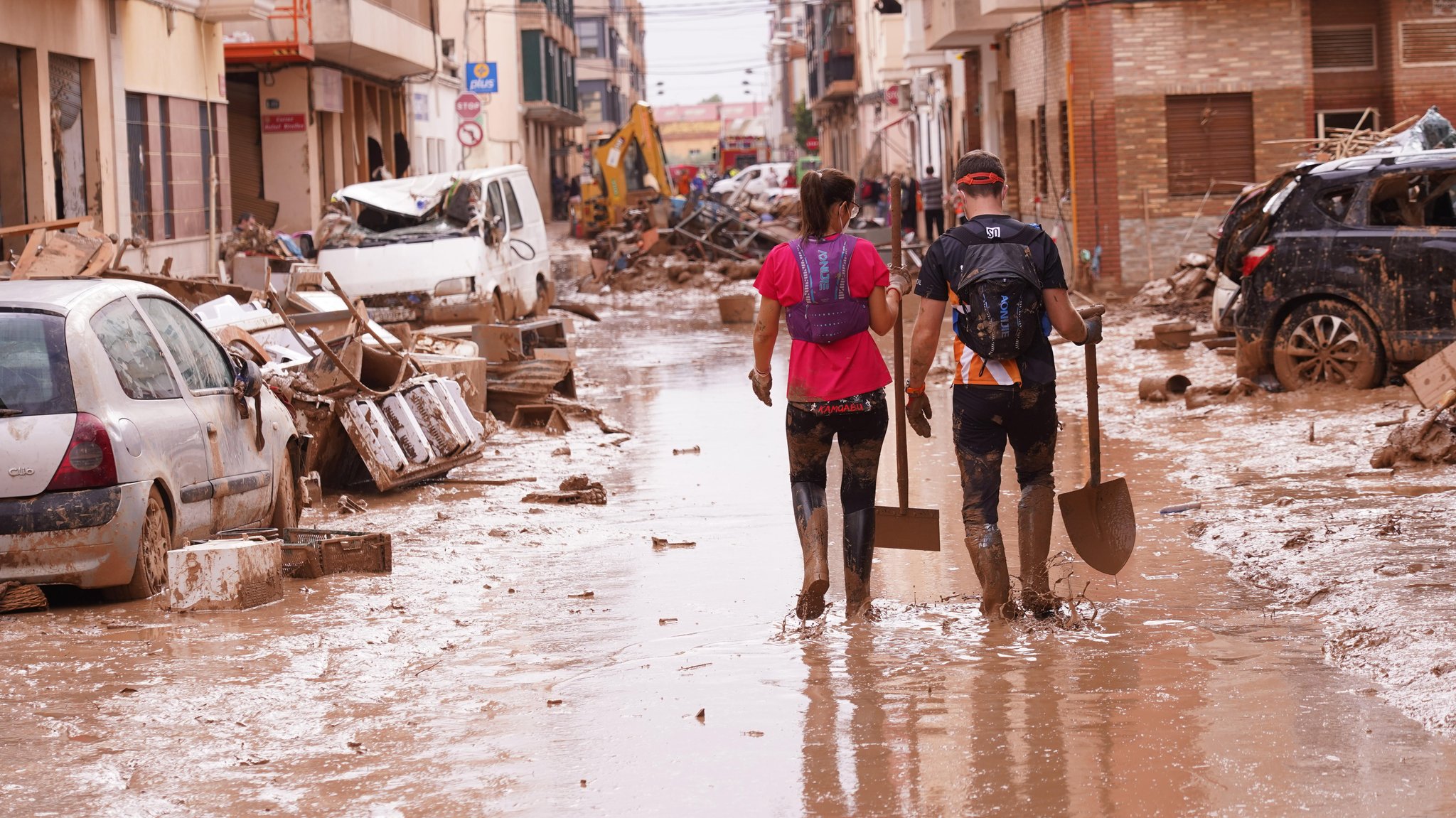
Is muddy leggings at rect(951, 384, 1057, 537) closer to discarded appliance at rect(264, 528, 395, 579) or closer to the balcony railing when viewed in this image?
discarded appliance at rect(264, 528, 395, 579)

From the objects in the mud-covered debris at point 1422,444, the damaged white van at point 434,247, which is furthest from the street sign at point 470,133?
the mud-covered debris at point 1422,444

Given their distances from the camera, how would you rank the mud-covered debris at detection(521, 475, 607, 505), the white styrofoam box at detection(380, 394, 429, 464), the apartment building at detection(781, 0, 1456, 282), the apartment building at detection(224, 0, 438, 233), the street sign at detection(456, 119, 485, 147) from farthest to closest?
the street sign at detection(456, 119, 485, 147) < the apartment building at detection(224, 0, 438, 233) < the apartment building at detection(781, 0, 1456, 282) < the white styrofoam box at detection(380, 394, 429, 464) < the mud-covered debris at detection(521, 475, 607, 505)

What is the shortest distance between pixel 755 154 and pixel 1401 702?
9894 centimetres

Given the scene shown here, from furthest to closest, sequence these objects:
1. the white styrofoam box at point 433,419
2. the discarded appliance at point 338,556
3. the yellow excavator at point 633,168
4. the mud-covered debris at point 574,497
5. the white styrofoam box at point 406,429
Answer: the yellow excavator at point 633,168 → the white styrofoam box at point 433,419 → the white styrofoam box at point 406,429 → the mud-covered debris at point 574,497 → the discarded appliance at point 338,556

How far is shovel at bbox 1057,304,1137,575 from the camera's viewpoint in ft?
22.9

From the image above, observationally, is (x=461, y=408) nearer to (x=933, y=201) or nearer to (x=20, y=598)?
(x=20, y=598)

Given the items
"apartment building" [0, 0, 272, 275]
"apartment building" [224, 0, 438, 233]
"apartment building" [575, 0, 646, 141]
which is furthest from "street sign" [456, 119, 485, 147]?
"apartment building" [575, 0, 646, 141]

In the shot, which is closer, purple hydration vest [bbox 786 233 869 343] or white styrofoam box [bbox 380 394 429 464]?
purple hydration vest [bbox 786 233 869 343]

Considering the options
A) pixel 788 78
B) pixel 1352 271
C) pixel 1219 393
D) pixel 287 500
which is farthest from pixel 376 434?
pixel 788 78

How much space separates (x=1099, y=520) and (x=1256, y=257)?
6.78 m

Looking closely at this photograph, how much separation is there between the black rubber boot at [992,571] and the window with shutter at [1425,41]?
18673mm

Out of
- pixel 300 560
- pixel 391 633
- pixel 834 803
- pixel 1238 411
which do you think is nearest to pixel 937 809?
pixel 834 803

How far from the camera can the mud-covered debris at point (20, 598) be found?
716 cm

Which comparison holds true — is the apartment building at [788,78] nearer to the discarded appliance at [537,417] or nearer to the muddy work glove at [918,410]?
the discarded appliance at [537,417]
